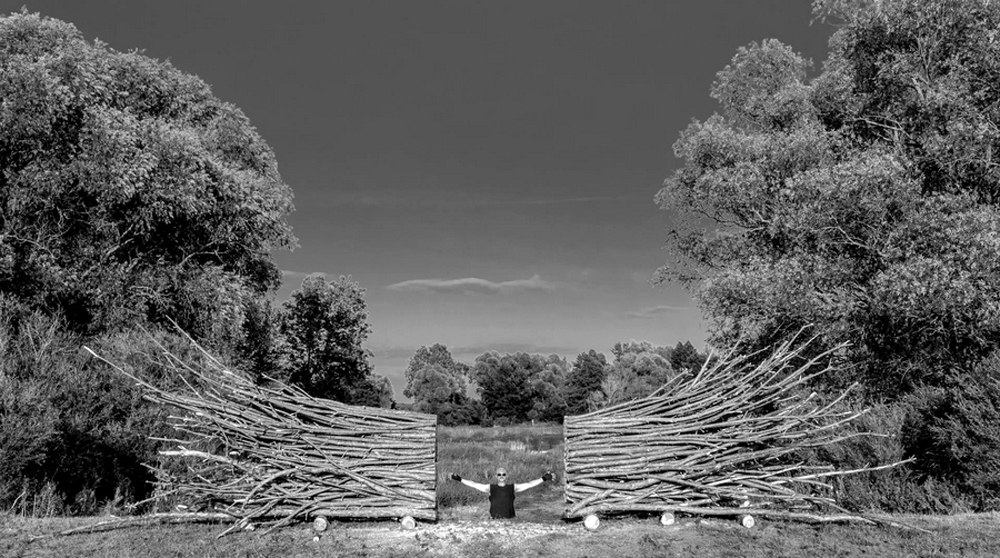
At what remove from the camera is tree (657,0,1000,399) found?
12.0 metres

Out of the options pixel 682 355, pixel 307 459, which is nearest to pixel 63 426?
pixel 307 459

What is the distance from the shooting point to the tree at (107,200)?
13.7 meters

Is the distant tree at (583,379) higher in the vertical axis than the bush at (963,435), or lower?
higher

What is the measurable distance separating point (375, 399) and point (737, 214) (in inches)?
786

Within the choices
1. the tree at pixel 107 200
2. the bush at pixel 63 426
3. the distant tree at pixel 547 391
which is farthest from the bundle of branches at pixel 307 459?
the distant tree at pixel 547 391

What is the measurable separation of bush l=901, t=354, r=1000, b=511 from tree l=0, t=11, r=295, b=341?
1374 cm

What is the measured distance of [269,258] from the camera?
2106 cm

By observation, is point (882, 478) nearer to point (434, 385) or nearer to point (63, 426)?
point (63, 426)

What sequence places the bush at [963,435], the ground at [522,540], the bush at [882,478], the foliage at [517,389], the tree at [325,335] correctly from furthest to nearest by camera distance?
the foliage at [517,389], the tree at [325,335], the bush at [882,478], the bush at [963,435], the ground at [522,540]

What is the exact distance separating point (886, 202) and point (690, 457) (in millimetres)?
7368

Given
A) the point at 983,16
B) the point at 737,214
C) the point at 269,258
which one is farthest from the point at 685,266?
the point at 269,258

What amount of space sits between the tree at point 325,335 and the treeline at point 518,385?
1730 cm

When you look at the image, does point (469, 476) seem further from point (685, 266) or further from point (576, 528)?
point (685, 266)

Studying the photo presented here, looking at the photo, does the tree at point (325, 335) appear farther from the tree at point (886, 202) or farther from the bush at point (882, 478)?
the bush at point (882, 478)
